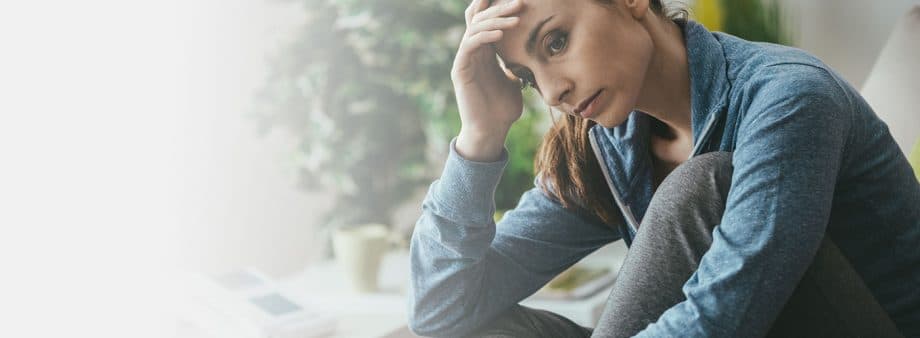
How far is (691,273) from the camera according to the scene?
840 mm

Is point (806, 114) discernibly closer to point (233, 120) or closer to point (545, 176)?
point (545, 176)

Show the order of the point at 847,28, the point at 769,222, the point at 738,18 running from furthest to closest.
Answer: the point at 847,28, the point at 738,18, the point at 769,222

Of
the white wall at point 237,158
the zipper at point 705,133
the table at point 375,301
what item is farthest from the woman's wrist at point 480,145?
the white wall at point 237,158

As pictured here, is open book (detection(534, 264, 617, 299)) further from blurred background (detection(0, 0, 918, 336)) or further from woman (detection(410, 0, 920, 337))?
woman (detection(410, 0, 920, 337))

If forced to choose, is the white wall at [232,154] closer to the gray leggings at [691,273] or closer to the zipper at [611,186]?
the zipper at [611,186]

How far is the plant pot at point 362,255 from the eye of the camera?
1.70 meters

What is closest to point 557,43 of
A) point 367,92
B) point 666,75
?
point 666,75

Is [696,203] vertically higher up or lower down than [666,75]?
lower down

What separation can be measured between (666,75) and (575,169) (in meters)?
0.17

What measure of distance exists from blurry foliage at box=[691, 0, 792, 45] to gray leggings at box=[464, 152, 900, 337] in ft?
3.34

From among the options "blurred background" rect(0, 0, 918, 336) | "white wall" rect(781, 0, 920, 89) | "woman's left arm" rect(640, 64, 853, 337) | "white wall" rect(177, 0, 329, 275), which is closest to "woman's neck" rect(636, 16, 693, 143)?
"woman's left arm" rect(640, 64, 853, 337)

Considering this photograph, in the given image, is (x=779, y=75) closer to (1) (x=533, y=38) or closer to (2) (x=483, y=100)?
(1) (x=533, y=38)

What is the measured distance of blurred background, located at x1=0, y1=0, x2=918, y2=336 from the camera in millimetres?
1553

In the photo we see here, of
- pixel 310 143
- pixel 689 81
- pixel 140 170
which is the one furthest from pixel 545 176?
pixel 140 170
